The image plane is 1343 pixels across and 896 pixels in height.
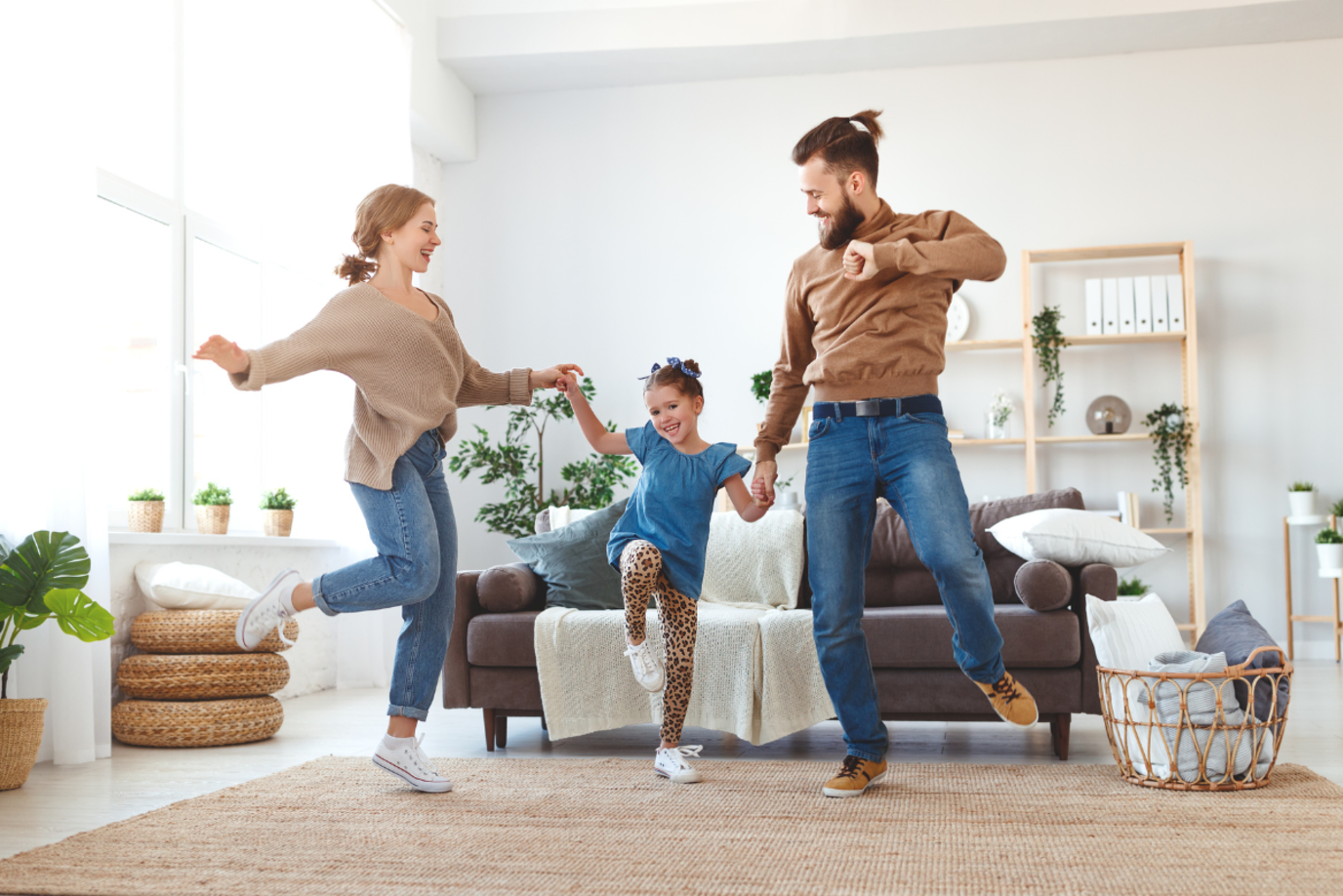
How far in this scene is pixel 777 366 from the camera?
101 inches

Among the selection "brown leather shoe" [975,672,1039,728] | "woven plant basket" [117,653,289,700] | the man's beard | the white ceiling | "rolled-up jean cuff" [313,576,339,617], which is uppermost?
the white ceiling

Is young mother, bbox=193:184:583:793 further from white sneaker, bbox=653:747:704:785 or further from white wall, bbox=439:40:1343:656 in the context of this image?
white wall, bbox=439:40:1343:656

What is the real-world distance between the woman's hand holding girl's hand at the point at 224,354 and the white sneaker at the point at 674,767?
4.16ft

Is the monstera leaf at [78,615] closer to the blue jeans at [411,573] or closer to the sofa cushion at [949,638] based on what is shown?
the blue jeans at [411,573]

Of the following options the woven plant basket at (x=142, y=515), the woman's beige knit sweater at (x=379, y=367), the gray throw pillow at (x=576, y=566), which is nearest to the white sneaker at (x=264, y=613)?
the woman's beige knit sweater at (x=379, y=367)

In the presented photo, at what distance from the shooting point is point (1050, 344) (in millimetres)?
5582

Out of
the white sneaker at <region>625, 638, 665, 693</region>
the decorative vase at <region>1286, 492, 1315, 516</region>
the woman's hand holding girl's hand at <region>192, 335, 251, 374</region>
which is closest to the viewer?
the woman's hand holding girl's hand at <region>192, 335, 251, 374</region>

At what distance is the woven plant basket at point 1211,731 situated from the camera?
93.3 inches

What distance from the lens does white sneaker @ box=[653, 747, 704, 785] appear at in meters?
2.52

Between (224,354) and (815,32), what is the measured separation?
14.3 ft

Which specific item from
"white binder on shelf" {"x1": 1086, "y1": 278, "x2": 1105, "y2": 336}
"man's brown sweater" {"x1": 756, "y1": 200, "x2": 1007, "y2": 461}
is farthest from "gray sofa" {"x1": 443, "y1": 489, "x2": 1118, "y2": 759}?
"white binder on shelf" {"x1": 1086, "y1": 278, "x2": 1105, "y2": 336}

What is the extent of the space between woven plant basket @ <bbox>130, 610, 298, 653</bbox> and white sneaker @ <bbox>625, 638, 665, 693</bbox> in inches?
56.4

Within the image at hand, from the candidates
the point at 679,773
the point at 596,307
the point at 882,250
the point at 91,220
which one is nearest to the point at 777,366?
the point at 882,250

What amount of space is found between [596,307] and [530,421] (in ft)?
2.44
